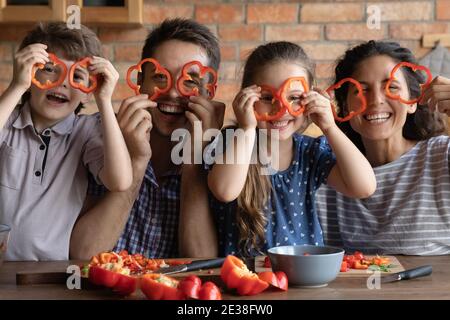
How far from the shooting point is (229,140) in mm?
1465

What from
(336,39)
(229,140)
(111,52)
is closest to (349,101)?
(229,140)

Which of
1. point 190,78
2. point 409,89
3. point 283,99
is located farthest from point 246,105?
point 409,89

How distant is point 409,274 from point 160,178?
748 millimetres

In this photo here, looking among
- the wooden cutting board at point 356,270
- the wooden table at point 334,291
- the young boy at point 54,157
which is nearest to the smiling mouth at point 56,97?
the young boy at point 54,157

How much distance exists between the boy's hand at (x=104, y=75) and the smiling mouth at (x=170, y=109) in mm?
244

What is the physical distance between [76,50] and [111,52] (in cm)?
161

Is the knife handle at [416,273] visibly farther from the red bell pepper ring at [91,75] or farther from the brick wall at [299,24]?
the brick wall at [299,24]

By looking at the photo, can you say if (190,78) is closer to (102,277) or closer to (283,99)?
(283,99)

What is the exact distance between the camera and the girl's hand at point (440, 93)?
1423 mm

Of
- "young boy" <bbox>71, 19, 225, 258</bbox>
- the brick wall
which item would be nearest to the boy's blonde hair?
"young boy" <bbox>71, 19, 225, 258</bbox>

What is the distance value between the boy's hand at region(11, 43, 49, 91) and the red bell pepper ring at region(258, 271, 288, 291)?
0.67 metres

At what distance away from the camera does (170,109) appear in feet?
5.21

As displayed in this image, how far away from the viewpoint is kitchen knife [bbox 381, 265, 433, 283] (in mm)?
1039
